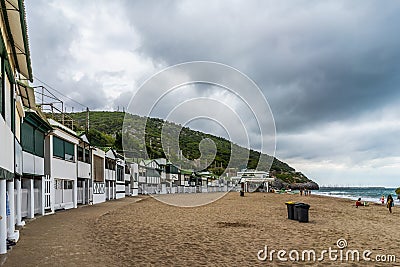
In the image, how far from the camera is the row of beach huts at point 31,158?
36.9 ft

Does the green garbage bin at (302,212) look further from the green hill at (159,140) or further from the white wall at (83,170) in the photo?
the green hill at (159,140)

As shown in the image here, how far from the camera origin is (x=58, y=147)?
27.6 m

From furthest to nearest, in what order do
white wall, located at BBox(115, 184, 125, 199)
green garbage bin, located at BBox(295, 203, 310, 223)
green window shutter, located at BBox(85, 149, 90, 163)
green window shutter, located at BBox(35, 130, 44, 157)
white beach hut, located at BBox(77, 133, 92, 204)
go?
white wall, located at BBox(115, 184, 125, 199) → green window shutter, located at BBox(85, 149, 90, 163) → white beach hut, located at BBox(77, 133, 92, 204) → green window shutter, located at BBox(35, 130, 44, 157) → green garbage bin, located at BBox(295, 203, 310, 223)

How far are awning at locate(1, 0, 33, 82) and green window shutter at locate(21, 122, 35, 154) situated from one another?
4684 millimetres

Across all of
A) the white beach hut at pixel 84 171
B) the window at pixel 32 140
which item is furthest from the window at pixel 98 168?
the window at pixel 32 140

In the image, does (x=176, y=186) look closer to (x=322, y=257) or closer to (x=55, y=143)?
(x=55, y=143)

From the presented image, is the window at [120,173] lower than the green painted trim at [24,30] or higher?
lower

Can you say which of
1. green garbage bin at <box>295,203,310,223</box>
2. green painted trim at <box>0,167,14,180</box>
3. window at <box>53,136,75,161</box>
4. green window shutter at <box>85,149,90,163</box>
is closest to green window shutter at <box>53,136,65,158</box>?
window at <box>53,136,75,161</box>

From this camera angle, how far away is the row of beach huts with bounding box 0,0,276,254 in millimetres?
11258

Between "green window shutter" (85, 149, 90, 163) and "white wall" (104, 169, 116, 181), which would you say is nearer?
"green window shutter" (85, 149, 90, 163)

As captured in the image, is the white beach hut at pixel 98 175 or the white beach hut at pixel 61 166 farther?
the white beach hut at pixel 98 175

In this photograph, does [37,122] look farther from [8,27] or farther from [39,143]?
[8,27]

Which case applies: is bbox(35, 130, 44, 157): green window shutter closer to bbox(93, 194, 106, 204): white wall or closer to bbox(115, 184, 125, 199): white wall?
bbox(93, 194, 106, 204): white wall

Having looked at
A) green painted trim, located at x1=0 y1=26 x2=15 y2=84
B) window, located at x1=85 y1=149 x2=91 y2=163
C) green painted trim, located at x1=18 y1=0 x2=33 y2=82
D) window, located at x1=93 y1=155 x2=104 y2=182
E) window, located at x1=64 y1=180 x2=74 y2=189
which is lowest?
window, located at x1=64 y1=180 x2=74 y2=189
